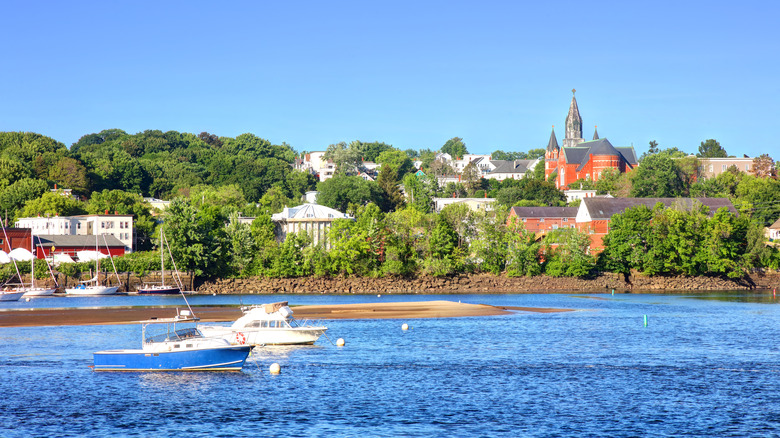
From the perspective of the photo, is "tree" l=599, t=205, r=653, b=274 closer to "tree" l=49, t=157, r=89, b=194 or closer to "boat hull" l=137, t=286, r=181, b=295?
"boat hull" l=137, t=286, r=181, b=295

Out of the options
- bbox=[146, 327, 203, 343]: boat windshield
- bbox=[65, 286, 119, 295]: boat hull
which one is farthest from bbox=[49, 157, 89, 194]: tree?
bbox=[146, 327, 203, 343]: boat windshield

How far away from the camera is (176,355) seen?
139 ft

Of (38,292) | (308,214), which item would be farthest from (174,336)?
(308,214)

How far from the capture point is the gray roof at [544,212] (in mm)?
158625

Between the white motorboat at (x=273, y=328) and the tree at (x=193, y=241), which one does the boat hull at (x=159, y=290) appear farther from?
the white motorboat at (x=273, y=328)

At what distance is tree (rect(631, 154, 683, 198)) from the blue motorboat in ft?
491

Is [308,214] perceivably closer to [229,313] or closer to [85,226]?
[85,226]

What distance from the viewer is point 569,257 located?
393ft

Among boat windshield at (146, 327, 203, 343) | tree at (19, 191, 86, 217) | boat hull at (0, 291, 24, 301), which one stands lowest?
boat windshield at (146, 327, 203, 343)

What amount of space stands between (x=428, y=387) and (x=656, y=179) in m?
151

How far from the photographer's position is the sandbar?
7056 cm

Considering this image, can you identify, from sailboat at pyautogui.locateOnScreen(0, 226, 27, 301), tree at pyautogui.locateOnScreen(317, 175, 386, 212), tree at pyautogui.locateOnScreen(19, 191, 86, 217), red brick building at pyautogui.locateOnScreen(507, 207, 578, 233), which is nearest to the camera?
sailboat at pyautogui.locateOnScreen(0, 226, 27, 301)

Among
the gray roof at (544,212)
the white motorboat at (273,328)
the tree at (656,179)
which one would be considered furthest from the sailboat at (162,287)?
the tree at (656,179)

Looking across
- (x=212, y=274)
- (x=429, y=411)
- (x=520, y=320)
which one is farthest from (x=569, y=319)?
(x=212, y=274)
